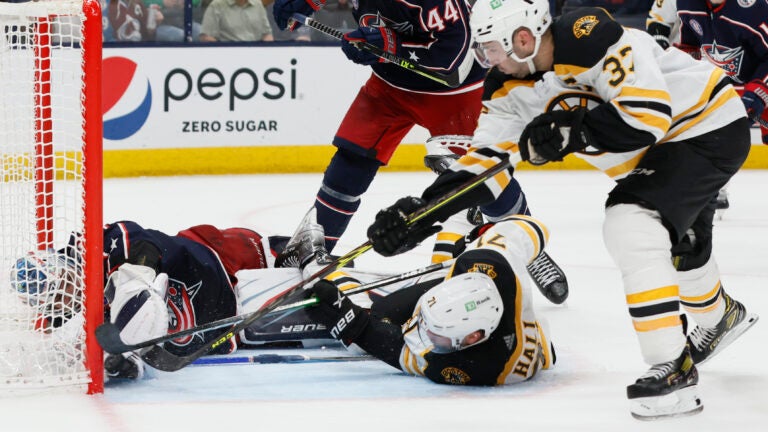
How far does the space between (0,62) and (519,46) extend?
1266mm

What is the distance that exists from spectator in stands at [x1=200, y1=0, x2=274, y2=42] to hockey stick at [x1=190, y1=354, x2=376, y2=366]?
3.96 meters

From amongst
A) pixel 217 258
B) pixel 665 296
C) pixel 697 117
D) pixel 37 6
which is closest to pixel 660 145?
pixel 697 117

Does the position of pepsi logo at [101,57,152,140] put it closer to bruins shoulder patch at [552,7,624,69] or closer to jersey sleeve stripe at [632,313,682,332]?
bruins shoulder patch at [552,7,624,69]

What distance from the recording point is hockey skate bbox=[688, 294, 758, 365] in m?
3.20

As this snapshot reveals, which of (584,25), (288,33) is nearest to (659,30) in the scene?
(288,33)

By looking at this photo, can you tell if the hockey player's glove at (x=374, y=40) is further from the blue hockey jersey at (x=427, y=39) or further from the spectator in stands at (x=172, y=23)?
the spectator in stands at (x=172, y=23)

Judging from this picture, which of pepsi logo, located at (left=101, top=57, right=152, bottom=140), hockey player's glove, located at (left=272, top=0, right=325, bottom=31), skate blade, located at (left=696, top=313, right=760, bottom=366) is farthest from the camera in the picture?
pepsi logo, located at (left=101, top=57, right=152, bottom=140)

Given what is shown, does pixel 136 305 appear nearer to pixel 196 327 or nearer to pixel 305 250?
pixel 196 327

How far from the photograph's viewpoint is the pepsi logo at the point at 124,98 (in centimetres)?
676

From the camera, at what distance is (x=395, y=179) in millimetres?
7191

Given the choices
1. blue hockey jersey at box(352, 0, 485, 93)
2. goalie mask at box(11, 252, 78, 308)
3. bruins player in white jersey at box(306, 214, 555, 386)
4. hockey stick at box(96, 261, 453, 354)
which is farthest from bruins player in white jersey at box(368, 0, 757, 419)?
blue hockey jersey at box(352, 0, 485, 93)

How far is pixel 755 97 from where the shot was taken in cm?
560

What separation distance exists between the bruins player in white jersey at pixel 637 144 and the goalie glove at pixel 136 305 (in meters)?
0.55

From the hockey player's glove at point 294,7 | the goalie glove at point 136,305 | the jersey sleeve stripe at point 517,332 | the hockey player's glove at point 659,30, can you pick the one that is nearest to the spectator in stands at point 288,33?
the hockey player's glove at point 659,30
